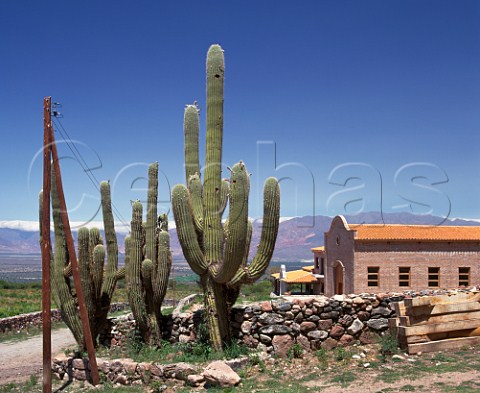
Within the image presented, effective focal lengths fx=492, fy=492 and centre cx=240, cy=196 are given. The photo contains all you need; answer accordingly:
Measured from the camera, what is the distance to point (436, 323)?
9883 millimetres

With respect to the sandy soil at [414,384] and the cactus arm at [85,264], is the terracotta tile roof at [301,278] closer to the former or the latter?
the cactus arm at [85,264]

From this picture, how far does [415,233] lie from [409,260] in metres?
1.35

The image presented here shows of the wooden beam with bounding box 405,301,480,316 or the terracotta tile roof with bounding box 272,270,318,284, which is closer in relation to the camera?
the wooden beam with bounding box 405,301,480,316

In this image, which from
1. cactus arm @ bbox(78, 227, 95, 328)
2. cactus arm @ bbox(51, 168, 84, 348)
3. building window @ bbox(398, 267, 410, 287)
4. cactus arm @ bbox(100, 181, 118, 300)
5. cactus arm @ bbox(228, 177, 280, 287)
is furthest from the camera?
building window @ bbox(398, 267, 410, 287)

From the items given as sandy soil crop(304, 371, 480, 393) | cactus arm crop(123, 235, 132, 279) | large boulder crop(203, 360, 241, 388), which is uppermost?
cactus arm crop(123, 235, 132, 279)

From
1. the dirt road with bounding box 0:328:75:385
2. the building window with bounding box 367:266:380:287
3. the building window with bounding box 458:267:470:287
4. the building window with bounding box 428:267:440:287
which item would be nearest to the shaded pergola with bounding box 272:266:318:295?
the building window with bounding box 367:266:380:287

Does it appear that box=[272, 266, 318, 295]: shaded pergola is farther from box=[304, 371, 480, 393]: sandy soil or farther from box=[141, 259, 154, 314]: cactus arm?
box=[304, 371, 480, 393]: sandy soil

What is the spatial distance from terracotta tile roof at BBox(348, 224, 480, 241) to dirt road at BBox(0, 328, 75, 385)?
43.3 ft

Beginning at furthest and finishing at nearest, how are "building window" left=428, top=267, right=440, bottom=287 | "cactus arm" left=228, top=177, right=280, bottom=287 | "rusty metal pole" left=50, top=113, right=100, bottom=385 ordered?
"building window" left=428, top=267, right=440, bottom=287, "rusty metal pole" left=50, top=113, right=100, bottom=385, "cactus arm" left=228, top=177, right=280, bottom=287

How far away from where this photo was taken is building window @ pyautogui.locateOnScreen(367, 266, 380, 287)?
22.3 m

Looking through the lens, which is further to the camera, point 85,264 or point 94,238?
point 94,238

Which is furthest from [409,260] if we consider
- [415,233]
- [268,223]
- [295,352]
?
[268,223]

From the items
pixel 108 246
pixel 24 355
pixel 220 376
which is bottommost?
pixel 24 355

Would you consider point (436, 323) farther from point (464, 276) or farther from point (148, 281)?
point (464, 276)
